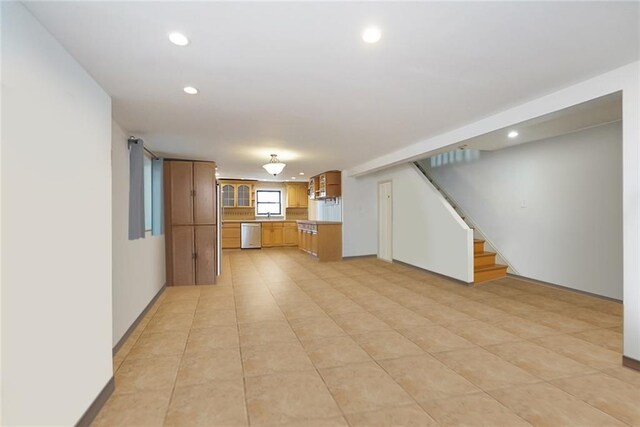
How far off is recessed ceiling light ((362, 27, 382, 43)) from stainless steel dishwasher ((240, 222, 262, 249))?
28.3 feet

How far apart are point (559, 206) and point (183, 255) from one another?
622 centimetres

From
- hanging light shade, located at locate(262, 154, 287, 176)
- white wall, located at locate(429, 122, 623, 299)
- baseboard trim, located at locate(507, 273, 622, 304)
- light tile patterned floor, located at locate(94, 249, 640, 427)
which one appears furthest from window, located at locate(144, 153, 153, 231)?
baseboard trim, located at locate(507, 273, 622, 304)

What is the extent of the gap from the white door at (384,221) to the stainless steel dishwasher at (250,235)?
4.19 m

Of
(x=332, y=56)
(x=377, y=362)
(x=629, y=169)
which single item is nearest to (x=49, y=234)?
(x=332, y=56)

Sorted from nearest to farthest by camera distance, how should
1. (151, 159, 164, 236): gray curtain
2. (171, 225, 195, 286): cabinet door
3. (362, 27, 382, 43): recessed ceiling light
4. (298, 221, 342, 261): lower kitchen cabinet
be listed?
(362, 27, 382, 43): recessed ceiling light, (151, 159, 164, 236): gray curtain, (171, 225, 195, 286): cabinet door, (298, 221, 342, 261): lower kitchen cabinet

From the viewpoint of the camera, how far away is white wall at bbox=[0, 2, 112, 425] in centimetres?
132

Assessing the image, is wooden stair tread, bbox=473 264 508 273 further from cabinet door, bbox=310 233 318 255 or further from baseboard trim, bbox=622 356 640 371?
cabinet door, bbox=310 233 318 255

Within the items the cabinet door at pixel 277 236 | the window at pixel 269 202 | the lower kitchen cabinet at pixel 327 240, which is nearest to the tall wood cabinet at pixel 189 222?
the lower kitchen cabinet at pixel 327 240

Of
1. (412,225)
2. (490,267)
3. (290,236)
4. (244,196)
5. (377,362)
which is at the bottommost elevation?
(377,362)

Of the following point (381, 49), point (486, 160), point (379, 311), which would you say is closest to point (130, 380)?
point (379, 311)

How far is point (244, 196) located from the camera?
1064 cm

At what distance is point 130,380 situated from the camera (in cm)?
229

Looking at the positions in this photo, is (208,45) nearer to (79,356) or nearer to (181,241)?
(79,356)

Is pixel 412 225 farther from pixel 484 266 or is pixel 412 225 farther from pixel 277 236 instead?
pixel 277 236
